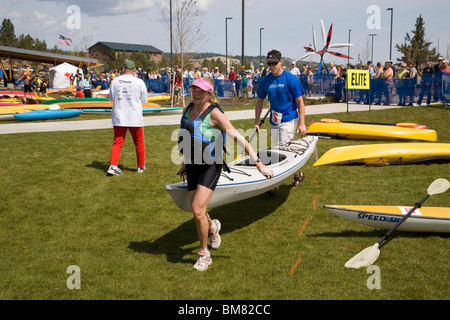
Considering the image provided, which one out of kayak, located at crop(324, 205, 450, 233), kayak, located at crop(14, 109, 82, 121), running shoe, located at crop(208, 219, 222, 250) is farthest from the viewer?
kayak, located at crop(14, 109, 82, 121)

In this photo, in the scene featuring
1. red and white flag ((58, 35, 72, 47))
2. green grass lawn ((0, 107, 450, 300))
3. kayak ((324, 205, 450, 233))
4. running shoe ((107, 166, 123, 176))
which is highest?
red and white flag ((58, 35, 72, 47))

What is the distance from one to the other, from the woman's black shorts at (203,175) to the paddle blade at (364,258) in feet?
5.42

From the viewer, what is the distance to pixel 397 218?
16.2ft

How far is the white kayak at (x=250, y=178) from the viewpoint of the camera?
4516 mm

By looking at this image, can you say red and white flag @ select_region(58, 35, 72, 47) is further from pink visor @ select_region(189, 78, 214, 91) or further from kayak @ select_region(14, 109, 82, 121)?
pink visor @ select_region(189, 78, 214, 91)

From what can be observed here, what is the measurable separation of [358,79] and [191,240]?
537 inches

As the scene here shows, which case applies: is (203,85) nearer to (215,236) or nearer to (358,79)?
(215,236)

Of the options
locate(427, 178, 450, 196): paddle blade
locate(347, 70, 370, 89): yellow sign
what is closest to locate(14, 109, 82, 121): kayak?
locate(347, 70, 370, 89): yellow sign

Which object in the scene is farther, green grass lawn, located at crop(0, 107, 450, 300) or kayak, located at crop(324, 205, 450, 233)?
kayak, located at crop(324, 205, 450, 233)

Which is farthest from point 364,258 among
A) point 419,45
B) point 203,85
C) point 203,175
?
point 419,45

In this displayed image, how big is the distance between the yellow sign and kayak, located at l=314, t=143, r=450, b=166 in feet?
27.7

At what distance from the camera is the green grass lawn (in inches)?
155

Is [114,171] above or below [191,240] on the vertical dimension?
above

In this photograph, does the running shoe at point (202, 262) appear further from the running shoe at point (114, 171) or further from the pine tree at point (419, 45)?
the pine tree at point (419, 45)
